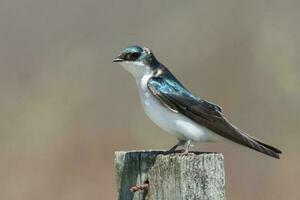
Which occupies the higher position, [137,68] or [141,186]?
[137,68]

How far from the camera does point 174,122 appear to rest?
416 centimetres

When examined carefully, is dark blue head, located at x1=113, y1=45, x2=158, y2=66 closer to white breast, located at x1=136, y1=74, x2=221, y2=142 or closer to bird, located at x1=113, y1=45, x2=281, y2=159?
bird, located at x1=113, y1=45, x2=281, y2=159

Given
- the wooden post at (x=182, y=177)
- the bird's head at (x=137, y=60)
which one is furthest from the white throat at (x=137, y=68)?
the wooden post at (x=182, y=177)

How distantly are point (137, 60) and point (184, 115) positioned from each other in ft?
1.34

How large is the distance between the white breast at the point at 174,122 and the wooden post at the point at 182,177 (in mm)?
670

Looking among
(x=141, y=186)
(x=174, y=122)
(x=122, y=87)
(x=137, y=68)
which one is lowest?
(x=141, y=186)

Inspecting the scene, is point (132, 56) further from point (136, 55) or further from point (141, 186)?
point (141, 186)

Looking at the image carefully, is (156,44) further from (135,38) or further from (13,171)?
(13,171)

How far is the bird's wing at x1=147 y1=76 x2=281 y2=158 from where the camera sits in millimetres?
3926

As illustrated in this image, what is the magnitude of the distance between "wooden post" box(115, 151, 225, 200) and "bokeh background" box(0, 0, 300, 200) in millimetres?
2031

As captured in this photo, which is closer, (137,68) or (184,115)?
(184,115)

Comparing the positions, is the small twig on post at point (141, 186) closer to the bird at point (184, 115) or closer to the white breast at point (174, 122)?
the bird at point (184, 115)

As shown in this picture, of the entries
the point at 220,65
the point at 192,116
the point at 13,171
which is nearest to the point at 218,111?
the point at 192,116

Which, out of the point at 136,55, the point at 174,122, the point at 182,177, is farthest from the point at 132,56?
the point at 182,177
